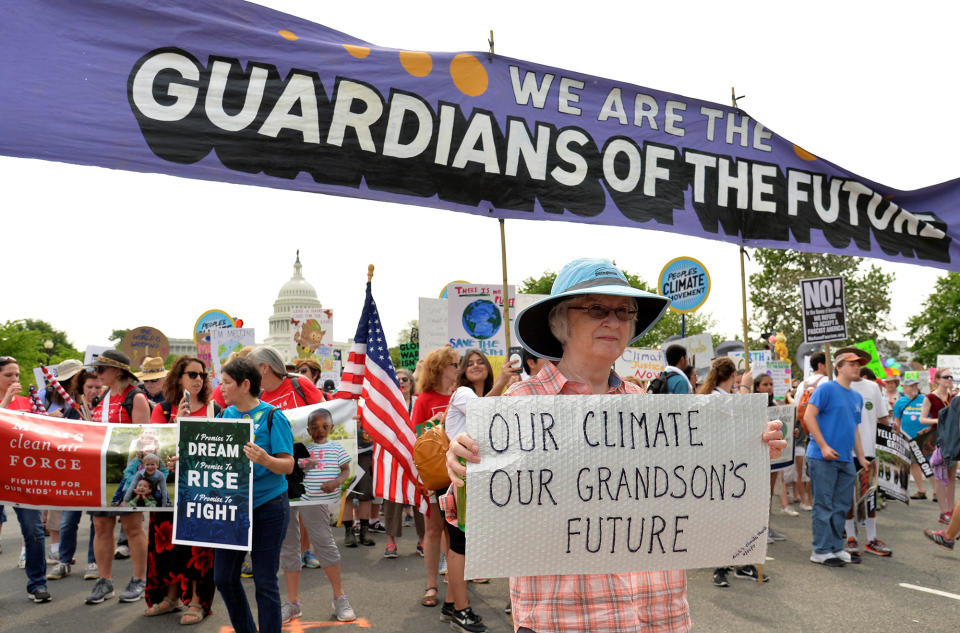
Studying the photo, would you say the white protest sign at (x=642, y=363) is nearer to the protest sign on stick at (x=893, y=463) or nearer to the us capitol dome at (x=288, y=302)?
the protest sign on stick at (x=893, y=463)

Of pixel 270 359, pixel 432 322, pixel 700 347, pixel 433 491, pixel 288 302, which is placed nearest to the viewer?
pixel 270 359

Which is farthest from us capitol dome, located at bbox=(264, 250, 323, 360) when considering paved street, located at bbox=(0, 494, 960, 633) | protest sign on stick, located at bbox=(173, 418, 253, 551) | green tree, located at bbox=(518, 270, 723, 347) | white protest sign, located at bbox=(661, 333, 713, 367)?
protest sign on stick, located at bbox=(173, 418, 253, 551)

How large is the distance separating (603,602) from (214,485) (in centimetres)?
319

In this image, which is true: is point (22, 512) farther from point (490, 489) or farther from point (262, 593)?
point (490, 489)

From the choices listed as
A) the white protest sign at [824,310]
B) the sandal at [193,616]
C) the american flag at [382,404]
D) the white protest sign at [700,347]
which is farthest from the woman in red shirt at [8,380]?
the white protest sign at [700,347]

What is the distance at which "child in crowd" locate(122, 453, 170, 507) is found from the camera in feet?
19.1

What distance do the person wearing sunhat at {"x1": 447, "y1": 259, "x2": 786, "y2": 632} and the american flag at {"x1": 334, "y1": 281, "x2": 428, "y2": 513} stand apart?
4445 mm

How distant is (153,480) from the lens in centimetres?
585

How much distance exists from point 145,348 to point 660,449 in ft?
61.1

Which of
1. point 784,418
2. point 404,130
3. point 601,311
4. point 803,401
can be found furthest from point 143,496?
point 803,401

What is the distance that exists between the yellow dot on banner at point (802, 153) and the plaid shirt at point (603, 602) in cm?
377

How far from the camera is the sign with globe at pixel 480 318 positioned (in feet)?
35.2

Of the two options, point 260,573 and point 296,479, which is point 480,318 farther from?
point 260,573

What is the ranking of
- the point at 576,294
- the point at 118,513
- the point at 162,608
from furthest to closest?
the point at 118,513
the point at 162,608
the point at 576,294
